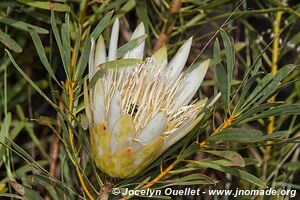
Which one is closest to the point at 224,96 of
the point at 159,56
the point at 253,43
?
the point at 159,56

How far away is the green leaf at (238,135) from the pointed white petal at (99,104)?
0.11 m

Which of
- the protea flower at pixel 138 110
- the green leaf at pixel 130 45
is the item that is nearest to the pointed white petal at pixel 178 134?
the protea flower at pixel 138 110

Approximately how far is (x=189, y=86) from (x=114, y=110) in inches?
5.6

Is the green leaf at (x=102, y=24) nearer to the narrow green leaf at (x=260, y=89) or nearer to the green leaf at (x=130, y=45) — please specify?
the green leaf at (x=130, y=45)

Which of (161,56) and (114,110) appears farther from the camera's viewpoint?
(161,56)

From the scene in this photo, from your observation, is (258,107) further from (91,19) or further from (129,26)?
(129,26)

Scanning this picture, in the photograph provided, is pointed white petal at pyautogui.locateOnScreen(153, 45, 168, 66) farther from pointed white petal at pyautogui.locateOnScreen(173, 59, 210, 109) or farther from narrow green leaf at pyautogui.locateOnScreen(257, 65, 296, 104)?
narrow green leaf at pyautogui.locateOnScreen(257, 65, 296, 104)

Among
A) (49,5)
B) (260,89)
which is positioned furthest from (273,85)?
(49,5)

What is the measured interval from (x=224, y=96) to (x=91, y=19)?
320 mm

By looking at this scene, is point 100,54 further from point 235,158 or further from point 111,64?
point 235,158

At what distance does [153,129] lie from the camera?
1.93 ft

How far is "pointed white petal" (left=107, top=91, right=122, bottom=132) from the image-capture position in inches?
23.2

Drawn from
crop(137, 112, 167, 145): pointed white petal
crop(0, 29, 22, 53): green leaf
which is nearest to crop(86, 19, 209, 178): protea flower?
crop(137, 112, 167, 145): pointed white petal

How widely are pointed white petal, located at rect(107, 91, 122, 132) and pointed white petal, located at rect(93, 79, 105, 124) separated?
0.01 m
